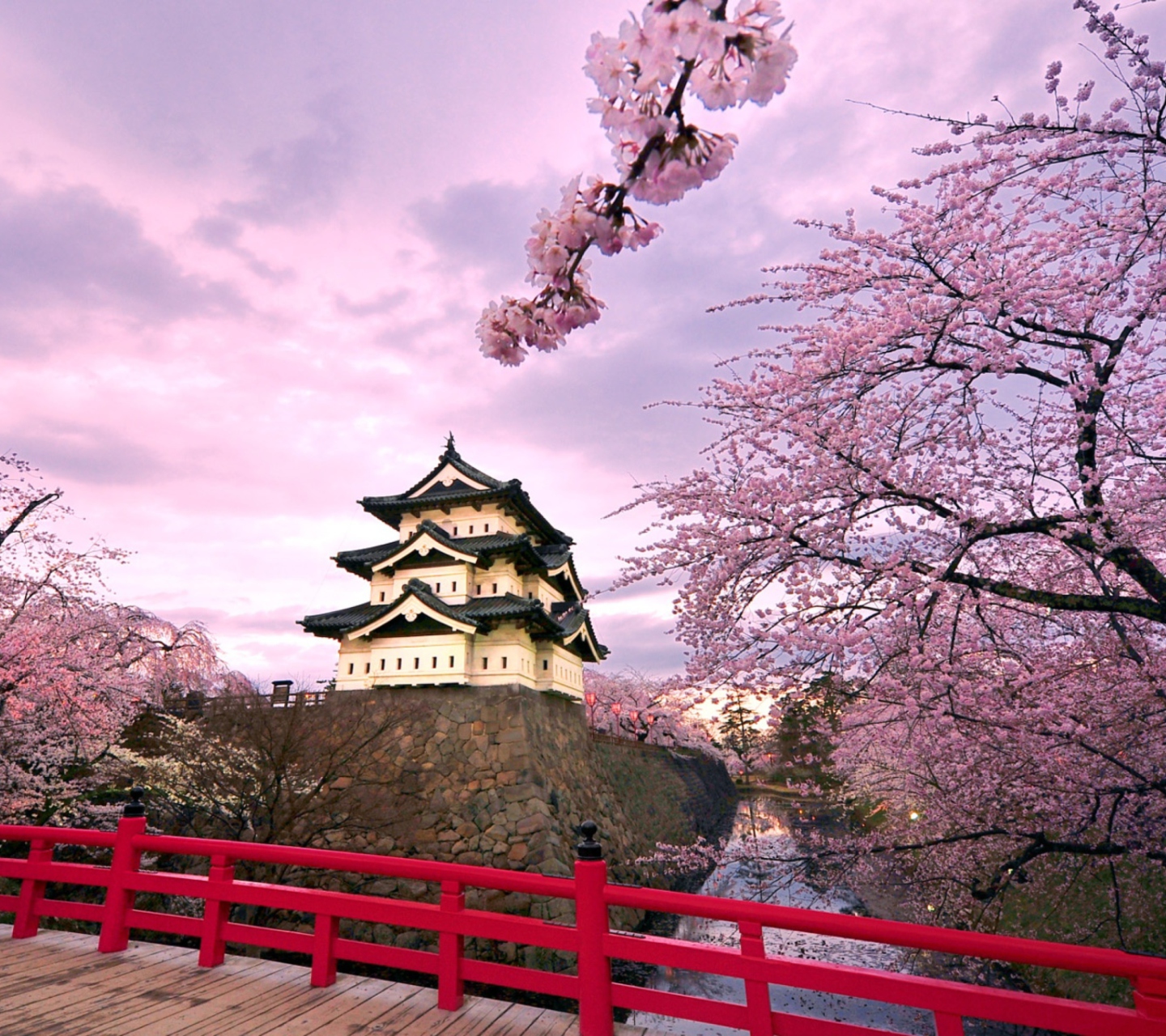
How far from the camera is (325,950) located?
12.8 feet

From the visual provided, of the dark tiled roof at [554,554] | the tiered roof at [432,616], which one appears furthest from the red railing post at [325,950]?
the dark tiled roof at [554,554]

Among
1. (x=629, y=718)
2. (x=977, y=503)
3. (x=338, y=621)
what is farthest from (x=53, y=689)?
(x=629, y=718)

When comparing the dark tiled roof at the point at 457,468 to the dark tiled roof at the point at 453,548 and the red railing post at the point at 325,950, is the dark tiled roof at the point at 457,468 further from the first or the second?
the red railing post at the point at 325,950

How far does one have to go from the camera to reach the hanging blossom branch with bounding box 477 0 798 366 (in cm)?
162

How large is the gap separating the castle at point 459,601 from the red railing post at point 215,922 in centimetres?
979

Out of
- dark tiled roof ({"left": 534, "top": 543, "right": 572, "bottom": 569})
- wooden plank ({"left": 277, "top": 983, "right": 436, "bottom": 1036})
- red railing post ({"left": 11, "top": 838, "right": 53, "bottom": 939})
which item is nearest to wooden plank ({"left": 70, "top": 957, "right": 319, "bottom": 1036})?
wooden plank ({"left": 277, "top": 983, "right": 436, "bottom": 1036})

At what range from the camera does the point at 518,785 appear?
13336 mm

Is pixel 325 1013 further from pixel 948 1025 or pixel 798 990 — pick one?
pixel 798 990

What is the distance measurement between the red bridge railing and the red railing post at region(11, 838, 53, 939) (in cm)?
1

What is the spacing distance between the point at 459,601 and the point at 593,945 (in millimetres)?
12898

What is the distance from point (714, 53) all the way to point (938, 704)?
594 centimetres

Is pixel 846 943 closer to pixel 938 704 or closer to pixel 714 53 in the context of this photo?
pixel 938 704

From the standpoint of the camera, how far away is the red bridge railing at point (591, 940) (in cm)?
251

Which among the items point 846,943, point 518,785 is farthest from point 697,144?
point 846,943
